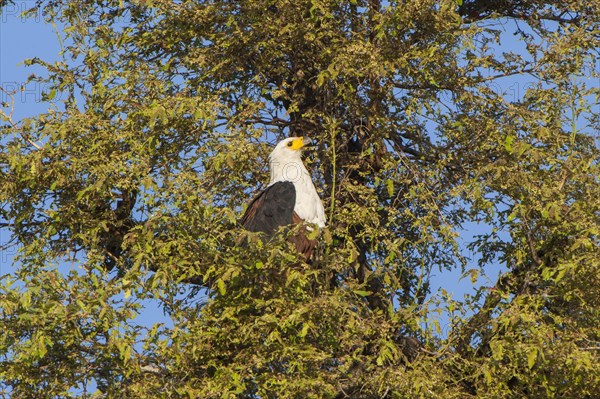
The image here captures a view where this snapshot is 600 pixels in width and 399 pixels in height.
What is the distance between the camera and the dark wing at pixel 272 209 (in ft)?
28.3

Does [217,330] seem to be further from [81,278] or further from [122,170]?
[122,170]

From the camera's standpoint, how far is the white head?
885 centimetres

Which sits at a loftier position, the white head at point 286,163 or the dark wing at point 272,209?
the white head at point 286,163

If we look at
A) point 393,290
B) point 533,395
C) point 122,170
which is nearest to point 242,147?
point 122,170

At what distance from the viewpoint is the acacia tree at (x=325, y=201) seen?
6.77 m

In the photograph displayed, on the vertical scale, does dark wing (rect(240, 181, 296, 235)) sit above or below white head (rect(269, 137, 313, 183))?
below

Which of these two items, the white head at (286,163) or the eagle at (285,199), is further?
the white head at (286,163)

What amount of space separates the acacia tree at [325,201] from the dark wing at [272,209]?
13 cm

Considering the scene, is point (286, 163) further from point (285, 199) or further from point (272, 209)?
point (272, 209)

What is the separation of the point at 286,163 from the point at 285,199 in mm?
303

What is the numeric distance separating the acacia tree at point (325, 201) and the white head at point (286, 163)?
0.67 ft

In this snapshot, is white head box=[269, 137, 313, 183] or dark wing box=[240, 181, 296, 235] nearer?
dark wing box=[240, 181, 296, 235]

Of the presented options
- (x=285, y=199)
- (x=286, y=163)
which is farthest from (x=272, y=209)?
(x=286, y=163)

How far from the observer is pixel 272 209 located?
8695mm
